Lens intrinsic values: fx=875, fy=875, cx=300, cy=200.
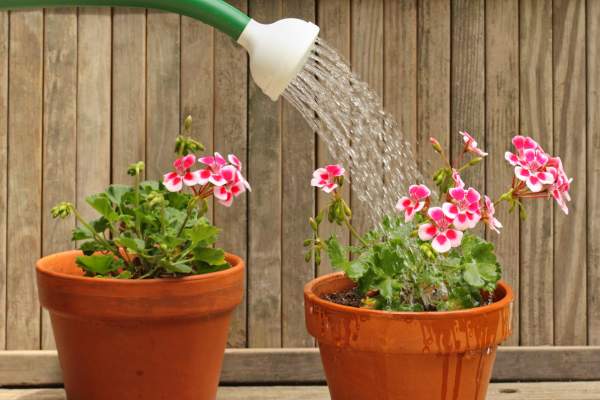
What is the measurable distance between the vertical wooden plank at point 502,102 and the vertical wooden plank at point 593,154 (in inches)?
7.7

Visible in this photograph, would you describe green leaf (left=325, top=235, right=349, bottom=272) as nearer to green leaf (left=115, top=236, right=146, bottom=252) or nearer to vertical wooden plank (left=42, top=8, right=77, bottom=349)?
green leaf (left=115, top=236, right=146, bottom=252)

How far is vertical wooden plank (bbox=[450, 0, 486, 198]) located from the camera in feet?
7.54

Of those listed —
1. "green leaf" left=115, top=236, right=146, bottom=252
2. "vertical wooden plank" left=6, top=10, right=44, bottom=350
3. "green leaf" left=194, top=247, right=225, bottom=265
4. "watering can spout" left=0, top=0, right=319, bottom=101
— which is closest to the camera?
"watering can spout" left=0, top=0, right=319, bottom=101

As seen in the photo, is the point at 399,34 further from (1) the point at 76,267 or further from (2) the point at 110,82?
(1) the point at 76,267

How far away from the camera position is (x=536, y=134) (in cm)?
231

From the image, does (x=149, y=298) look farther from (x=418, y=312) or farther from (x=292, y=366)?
(x=292, y=366)

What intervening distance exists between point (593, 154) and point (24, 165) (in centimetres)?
149

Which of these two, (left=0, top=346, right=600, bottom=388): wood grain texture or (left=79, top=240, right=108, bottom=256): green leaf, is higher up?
(left=79, top=240, right=108, bottom=256): green leaf

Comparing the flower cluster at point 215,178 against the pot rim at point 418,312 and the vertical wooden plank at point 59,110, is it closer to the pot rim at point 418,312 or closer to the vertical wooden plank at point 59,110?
the pot rim at point 418,312

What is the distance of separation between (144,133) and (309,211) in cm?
47

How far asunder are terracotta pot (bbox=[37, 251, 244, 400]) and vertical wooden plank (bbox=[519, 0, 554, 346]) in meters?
0.88

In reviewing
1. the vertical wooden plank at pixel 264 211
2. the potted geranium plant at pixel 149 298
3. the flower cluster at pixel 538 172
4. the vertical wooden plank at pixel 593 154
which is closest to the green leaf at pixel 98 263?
the potted geranium plant at pixel 149 298

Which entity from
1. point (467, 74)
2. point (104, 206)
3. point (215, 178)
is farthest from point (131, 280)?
point (467, 74)

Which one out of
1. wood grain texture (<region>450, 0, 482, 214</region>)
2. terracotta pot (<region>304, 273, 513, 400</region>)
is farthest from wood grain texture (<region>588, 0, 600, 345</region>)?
terracotta pot (<region>304, 273, 513, 400</region>)
